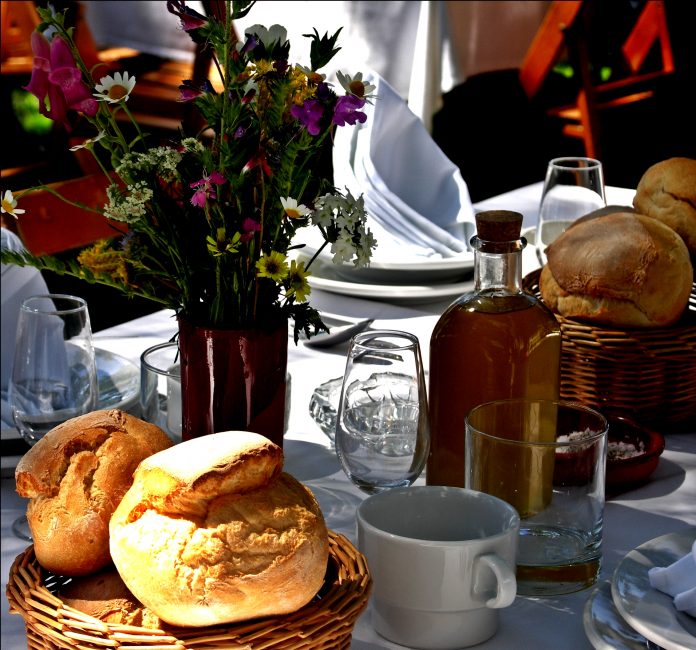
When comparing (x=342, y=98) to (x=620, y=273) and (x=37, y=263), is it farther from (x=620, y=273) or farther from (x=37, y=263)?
(x=620, y=273)

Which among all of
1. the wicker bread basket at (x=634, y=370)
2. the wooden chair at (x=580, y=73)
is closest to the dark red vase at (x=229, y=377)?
the wicker bread basket at (x=634, y=370)

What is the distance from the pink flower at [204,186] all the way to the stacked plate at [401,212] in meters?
0.63

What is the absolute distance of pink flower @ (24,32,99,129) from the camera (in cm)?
66

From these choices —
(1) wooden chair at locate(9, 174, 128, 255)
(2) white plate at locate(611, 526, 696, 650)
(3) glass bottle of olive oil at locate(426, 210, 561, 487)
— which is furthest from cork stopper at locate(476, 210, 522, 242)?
(1) wooden chair at locate(9, 174, 128, 255)

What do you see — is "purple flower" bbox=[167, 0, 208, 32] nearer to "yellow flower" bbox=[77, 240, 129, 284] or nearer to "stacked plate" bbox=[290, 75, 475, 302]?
"yellow flower" bbox=[77, 240, 129, 284]

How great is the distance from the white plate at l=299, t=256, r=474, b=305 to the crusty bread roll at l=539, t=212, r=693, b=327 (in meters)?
0.28

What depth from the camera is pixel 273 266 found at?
708mm

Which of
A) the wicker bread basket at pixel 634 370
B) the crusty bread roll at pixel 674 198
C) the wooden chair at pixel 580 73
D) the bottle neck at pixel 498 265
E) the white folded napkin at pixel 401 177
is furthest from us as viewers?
the wooden chair at pixel 580 73

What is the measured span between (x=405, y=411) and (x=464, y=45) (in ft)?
7.57

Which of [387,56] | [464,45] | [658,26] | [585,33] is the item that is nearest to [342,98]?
[387,56]

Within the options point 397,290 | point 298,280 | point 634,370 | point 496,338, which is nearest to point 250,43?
point 298,280

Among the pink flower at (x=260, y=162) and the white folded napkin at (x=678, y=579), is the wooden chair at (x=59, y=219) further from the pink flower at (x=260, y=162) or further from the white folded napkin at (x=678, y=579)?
the white folded napkin at (x=678, y=579)

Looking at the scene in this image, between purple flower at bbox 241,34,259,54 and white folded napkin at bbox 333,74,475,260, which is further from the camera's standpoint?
white folded napkin at bbox 333,74,475,260

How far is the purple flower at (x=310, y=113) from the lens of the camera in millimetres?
663
